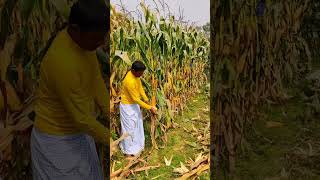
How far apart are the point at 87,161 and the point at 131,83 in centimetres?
217

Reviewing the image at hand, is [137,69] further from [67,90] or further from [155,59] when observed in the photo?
[67,90]

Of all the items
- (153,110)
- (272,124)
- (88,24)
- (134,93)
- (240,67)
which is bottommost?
(272,124)

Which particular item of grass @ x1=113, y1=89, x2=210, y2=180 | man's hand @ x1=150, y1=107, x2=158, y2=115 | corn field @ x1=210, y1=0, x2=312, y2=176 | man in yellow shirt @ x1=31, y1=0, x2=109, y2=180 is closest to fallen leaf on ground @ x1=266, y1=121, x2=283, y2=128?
corn field @ x1=210, y1=0, x2=312, y2=176

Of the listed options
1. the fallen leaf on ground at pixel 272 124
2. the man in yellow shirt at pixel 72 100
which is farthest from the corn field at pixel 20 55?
the fallen leaf on ground at pixel 272 124

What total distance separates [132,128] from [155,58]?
3.06ft

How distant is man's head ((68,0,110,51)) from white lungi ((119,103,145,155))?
2513 millimetres

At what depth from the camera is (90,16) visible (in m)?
1.65

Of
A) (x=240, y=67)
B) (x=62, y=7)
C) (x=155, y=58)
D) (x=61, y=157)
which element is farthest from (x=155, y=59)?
(x=61, y=157)

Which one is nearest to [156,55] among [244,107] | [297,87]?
[244,107]

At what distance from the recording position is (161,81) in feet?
16.7

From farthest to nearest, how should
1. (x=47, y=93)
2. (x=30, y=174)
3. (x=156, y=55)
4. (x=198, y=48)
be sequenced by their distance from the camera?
1. (x=198, y=48)
2. (x=156, y=55)
3. (x=30, y=174)
4. (x=47, y=93)

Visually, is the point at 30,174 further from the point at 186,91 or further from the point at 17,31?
the point at 186,91

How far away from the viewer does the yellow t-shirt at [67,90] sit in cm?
161

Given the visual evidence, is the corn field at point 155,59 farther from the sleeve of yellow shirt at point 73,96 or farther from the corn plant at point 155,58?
the sleeve of yellow shirt at point 73,96
